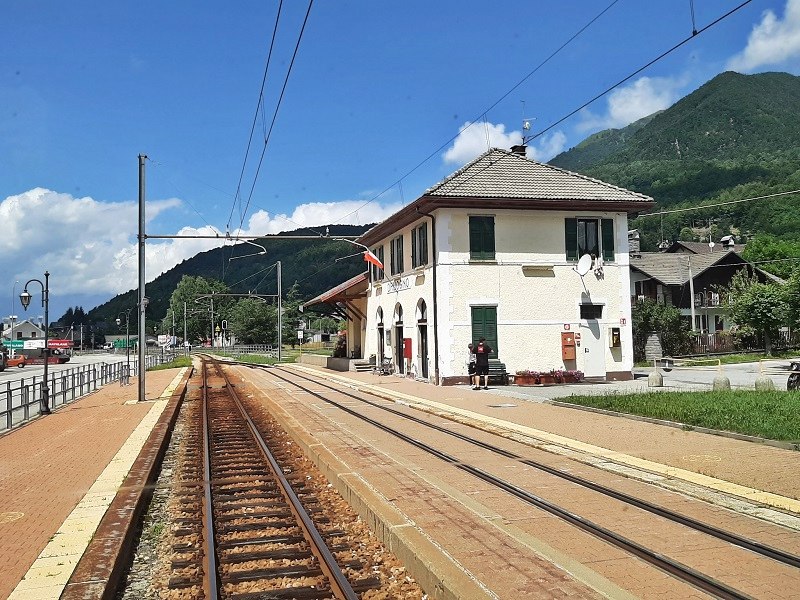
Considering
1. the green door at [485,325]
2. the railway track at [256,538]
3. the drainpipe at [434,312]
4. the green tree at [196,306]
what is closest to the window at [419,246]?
the drainpipe at [434,312]

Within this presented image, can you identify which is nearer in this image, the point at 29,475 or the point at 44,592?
the point at 44,592

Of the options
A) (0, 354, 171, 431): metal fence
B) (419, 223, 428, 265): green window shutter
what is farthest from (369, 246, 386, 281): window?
(0, 354, 171, 431): metal fence

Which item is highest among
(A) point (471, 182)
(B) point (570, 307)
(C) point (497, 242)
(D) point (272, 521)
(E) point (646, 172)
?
(E) point (646, 172)

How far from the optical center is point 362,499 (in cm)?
776

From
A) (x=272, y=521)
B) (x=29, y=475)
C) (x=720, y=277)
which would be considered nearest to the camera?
(x=272, y=521)

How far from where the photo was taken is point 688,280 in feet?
192

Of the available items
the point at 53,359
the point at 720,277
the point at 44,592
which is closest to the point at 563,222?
the point at 44,592

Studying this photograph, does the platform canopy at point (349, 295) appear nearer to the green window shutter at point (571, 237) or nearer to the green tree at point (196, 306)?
the green window shutter at point (571, 237)

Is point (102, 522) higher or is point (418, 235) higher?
point (418, 235)

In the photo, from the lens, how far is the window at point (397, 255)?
105 ft

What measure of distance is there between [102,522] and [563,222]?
76.0 ft

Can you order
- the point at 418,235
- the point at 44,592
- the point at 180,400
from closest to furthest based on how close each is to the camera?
the point at 44,592, the point at 180,400, the point at 418,235

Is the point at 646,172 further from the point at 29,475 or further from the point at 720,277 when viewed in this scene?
the point at 29,475

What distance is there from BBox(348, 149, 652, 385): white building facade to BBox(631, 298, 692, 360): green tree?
45.2 ft
